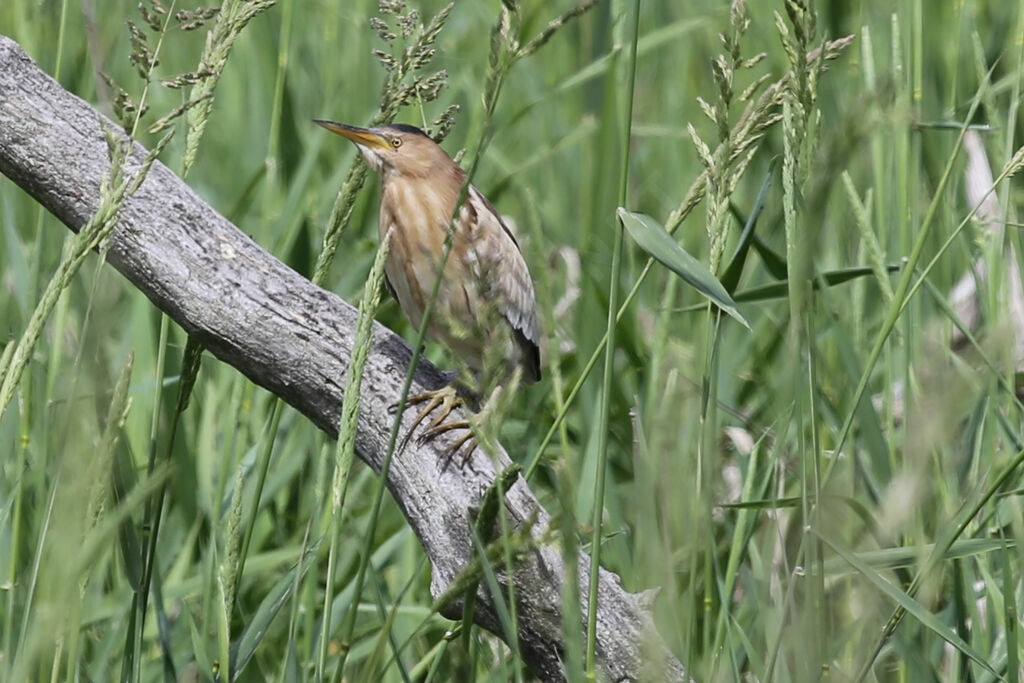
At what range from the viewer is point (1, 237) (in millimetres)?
2855

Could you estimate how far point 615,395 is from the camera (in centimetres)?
282

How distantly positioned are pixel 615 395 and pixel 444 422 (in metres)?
1.11

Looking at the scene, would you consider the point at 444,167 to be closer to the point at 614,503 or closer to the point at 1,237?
the point at 614,503

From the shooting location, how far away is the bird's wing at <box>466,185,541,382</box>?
2.42 meters

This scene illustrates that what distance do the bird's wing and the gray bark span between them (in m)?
0.70

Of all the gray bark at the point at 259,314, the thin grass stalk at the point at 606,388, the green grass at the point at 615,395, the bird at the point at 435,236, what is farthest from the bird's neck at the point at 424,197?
the thin grass stalk at the point at 606,388

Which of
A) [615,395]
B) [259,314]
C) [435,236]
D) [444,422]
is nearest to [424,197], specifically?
[435,236]

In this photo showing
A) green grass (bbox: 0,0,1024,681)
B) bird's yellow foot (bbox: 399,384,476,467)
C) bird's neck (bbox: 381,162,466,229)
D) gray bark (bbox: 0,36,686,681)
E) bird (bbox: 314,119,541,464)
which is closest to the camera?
green grass (bbox: 0,0,1024,681)

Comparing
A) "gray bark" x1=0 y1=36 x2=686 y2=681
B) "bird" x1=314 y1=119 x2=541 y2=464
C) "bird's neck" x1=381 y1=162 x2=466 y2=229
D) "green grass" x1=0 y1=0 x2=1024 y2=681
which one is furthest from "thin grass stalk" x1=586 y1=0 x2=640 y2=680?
"bird's neck" x1=381 y1=162 x2=466 y2=229

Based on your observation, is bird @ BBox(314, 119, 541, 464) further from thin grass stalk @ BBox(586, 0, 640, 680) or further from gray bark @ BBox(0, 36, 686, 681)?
thin grass stalk @ BBox(586, 0, 640, 680)

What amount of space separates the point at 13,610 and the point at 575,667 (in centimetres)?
83

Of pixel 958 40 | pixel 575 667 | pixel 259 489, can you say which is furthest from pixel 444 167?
pixel 575 667

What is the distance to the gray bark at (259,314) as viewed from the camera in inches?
59.3

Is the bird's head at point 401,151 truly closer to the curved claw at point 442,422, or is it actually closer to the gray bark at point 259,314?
the curved claw at point 442,422
